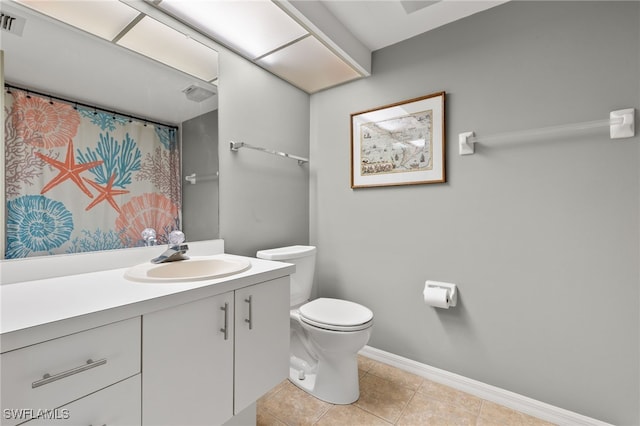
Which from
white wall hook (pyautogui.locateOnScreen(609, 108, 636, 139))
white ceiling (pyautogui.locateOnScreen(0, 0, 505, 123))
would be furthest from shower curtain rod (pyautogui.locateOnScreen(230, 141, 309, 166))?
white wall hook (pyautogui.locateOnScreen(609, 108, 636, 139))

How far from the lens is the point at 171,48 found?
149 centimetres

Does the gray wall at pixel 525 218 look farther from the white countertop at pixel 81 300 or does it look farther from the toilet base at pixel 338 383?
the white countertop at pixel 81 300

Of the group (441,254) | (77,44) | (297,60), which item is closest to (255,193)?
(297,60)

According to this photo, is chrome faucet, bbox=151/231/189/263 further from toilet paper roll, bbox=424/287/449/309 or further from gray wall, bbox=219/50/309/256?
toilet paper roll, bbox=424/287/449/309

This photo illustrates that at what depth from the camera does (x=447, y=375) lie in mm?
1765

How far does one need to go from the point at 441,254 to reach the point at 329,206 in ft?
3.13

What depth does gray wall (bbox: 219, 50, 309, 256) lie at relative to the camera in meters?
1.75

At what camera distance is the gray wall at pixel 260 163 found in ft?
5.75

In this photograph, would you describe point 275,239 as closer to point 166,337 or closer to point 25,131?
point 166,337

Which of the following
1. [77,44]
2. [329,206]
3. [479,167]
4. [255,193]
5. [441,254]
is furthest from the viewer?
[329,206]

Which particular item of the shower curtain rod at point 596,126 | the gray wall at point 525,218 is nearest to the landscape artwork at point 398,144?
the gray wall at point 525,218

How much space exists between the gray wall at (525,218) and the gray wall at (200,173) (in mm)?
1138

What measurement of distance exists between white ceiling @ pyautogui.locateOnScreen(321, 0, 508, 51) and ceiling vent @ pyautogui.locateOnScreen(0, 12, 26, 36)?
4.51 feet

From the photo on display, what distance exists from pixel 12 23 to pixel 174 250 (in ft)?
3.42
